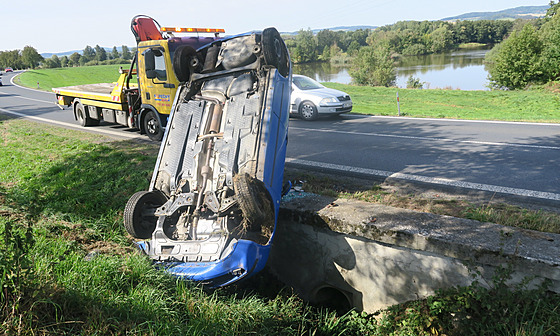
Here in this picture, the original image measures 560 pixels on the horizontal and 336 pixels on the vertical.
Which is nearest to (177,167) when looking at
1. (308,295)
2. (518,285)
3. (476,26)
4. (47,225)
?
(47,225)

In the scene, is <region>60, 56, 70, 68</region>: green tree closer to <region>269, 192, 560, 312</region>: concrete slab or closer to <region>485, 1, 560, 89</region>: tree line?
<region>485, 1, 560, 89</region>: tree line

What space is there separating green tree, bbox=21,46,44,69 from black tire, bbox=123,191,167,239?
4116 inches

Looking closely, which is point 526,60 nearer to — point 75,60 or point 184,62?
point 184,62

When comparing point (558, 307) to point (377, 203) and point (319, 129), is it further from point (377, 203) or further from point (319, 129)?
point (319, 129)

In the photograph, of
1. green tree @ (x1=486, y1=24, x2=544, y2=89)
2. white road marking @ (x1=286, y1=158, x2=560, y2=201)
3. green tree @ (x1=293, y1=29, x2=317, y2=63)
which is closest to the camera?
white road marking @ (x1=286, y1=158, x2=560, y2=201)

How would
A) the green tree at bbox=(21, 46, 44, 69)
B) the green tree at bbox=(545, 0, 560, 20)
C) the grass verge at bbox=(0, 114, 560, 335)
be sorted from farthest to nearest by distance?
the green tree at bbox=(21, 46, 44, 69)
the green tree at bbox=(545, 0, 560, 20)
the grass verge at bbox=(0, 114, 560, 335)

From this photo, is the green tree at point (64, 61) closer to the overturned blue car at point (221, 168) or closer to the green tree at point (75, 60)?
the green tree at point (75, 60)

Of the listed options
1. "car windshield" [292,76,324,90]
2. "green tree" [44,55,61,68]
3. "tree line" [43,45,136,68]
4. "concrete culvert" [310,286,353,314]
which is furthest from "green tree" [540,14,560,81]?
"green tree" [44,55,61,68]

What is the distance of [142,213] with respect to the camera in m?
4.94

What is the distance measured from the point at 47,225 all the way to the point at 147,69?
5345 millimetres

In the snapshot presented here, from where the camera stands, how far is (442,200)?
539cm

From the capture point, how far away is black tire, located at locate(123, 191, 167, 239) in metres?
4.80

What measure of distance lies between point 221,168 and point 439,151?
207 inches

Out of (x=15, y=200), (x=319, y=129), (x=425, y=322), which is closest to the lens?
(x=425, y=322)
